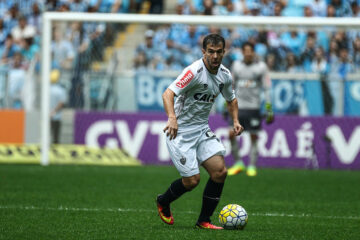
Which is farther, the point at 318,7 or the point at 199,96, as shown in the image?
the point at 318,7

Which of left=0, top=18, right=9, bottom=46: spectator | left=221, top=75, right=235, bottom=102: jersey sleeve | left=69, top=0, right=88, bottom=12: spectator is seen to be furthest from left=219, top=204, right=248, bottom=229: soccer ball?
left=0, top=18, right=9, bottom=46: spectator

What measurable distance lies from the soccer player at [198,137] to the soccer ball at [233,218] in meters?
0.12

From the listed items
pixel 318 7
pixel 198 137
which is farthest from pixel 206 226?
pixel 318 7

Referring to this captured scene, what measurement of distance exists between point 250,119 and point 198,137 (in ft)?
22.9

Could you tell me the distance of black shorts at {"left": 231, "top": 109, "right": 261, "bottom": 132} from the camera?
14.1 metres

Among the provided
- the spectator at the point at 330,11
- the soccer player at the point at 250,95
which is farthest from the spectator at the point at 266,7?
the soccer player at the point at 250,95

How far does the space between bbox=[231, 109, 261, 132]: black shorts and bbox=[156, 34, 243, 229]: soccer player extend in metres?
6.74

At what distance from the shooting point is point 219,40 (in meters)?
6.90

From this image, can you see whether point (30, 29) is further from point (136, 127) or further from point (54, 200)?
point (54, 200)

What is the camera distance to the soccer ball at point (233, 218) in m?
7.09

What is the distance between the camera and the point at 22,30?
67.0 feet

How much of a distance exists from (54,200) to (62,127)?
7.27 metres

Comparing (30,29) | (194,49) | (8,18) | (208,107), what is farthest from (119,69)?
(208,107)

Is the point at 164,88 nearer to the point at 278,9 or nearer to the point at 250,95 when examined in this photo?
the point at 250,95
